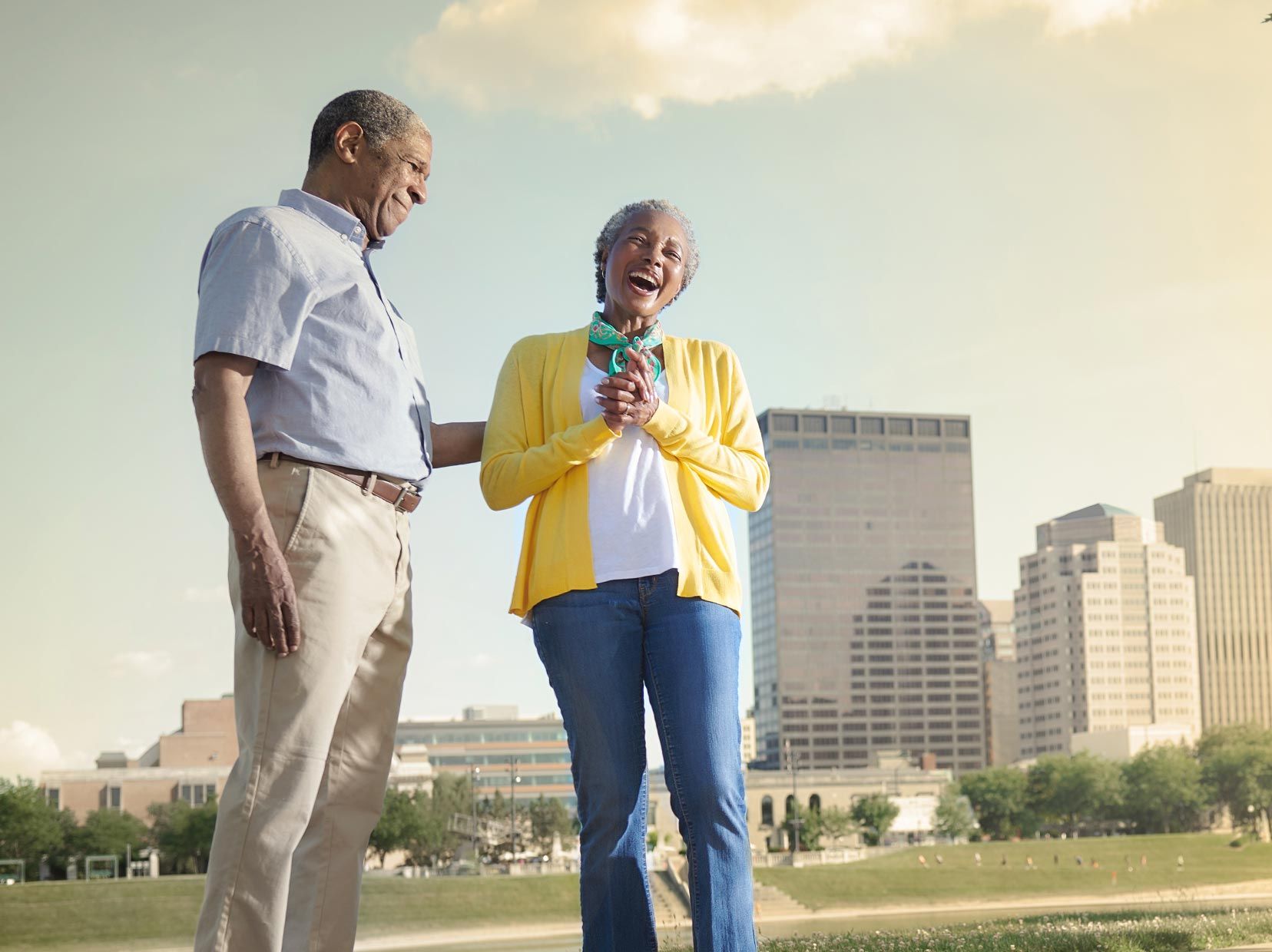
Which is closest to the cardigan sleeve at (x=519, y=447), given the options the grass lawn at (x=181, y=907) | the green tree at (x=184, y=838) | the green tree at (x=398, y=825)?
the grass lawn at (x=181, y=907)

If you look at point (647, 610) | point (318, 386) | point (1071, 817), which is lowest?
point (1071, 817)

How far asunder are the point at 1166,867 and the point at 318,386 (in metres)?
61.0

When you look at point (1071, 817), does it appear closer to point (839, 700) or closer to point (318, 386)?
point (839, 700)

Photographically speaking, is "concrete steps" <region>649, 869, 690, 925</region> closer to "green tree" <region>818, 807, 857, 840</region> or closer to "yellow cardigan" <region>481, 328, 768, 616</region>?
"yellow cardigan" <region>481, 328, 768, 616</region>

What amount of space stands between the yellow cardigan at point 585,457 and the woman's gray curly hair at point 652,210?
207 mm

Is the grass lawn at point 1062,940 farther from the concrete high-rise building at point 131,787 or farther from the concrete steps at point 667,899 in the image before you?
the concrete high-rise building at point 131,787

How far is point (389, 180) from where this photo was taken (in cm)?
348

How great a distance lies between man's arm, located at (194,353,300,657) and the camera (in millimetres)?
2773

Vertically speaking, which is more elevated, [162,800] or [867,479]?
[867,479]

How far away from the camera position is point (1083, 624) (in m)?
136

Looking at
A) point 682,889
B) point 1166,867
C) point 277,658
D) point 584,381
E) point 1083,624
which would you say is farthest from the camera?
point 1083,624

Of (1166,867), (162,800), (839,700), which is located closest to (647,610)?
(1166,867)

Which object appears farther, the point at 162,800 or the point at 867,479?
the point at 867,479

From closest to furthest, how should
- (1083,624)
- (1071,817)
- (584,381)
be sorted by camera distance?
(584,381) → (1071,817) → (1083,624)
